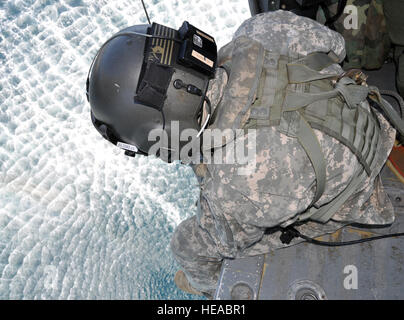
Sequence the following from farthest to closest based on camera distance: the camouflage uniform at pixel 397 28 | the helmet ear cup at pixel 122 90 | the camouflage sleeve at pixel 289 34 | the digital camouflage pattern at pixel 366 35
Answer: the digital camouflage pattern at pixel 366 35, the camouflage uniform at pixel 397 28, the camouflage sleeve at pixel 289 34, the helmet ear cup at pixel 122 90

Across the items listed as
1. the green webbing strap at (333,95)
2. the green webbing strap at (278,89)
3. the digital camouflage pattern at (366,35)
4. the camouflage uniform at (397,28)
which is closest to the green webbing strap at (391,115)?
the green webbing strap at (333,95)

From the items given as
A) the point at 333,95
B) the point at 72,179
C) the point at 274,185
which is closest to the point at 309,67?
the point at 333,95

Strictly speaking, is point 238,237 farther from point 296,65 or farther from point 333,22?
point 333,22

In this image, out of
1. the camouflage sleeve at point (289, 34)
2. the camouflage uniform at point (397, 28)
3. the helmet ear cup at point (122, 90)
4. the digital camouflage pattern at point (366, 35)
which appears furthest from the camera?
the digital camouflage pattern at point (366, 35)

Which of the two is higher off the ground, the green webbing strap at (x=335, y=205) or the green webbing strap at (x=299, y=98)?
the green webbing strap at (x=299, y=98)

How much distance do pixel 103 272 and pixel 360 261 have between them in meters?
1.18

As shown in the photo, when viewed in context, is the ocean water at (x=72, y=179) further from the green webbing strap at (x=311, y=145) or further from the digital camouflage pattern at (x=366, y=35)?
the green webbing strap at (x=311, y=145)

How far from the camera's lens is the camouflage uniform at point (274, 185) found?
45.3 inches

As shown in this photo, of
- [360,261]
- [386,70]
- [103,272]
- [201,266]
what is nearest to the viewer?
[360,261]

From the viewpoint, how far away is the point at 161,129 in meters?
1.17

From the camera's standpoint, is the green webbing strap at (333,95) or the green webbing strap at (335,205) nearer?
the green webbing strap at (333,95)

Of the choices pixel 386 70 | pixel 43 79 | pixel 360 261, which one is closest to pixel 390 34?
pixel 386 70

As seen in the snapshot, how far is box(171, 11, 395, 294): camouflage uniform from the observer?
1150 millimetres

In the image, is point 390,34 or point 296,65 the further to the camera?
point 390,34
